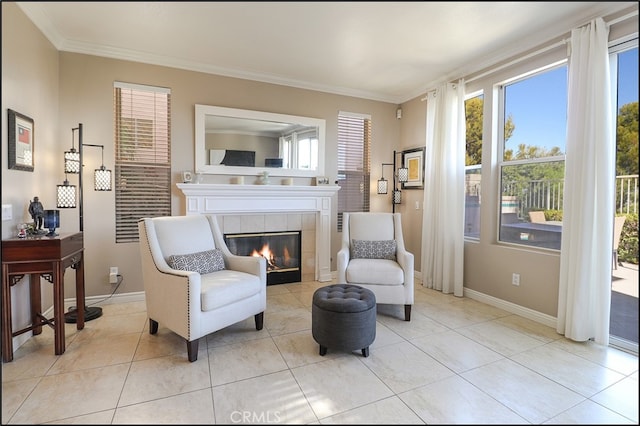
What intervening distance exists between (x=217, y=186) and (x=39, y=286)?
1.72 m

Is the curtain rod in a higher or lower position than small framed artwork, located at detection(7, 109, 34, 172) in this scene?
higher

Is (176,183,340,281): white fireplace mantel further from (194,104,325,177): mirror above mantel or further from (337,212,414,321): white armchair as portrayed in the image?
(337,212,414,321): white armchair

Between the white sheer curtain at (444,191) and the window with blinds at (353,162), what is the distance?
879 mm

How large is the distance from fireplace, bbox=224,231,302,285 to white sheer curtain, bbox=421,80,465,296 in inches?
65.7

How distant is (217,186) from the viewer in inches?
140

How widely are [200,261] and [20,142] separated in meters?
1.43

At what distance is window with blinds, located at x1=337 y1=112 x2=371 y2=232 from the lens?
4453 millimetres

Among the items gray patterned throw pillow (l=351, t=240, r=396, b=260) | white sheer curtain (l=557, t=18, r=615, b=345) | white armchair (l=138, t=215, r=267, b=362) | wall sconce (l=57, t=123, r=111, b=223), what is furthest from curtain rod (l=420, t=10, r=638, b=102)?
wall sconce (l=57, t=123, r=111, b=223)

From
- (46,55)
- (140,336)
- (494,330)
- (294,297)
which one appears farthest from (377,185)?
(46,55)

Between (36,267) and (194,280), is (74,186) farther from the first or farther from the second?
(194,280)

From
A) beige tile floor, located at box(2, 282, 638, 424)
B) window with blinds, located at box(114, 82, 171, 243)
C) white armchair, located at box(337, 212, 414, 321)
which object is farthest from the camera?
window with blinds, located at box(114, 82, 171, 243)

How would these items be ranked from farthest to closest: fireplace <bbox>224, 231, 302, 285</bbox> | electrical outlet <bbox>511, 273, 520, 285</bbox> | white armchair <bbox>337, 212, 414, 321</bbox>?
fireplace <bbox>224, 231, 302, 285</bbox>
electrical outlet <bbox>511, 273, 520, 285</bbox>
white armchair <bbox>337, 212, 414, 321</bbox>

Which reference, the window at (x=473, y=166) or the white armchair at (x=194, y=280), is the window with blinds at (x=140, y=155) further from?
the window at (x=473, y=166)

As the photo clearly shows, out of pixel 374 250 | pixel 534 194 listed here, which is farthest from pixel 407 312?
pixel 534 194
